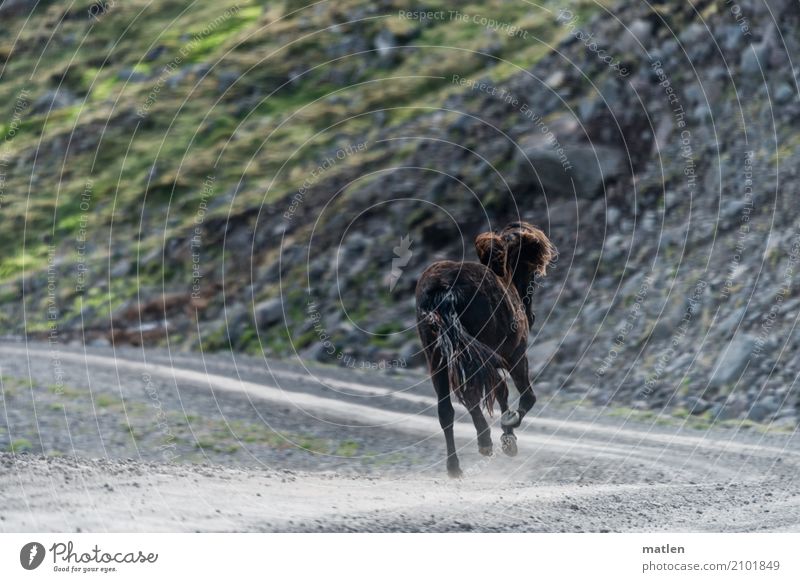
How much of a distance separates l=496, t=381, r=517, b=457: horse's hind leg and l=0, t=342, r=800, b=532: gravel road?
130mm

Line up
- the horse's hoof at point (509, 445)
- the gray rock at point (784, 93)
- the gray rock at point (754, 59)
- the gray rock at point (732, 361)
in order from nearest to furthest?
the horse's hoof at point (509, 445)
the gray rock at point (732, 361)
the gray rock at point (784, 93)
the gray rock at point (754, 59)

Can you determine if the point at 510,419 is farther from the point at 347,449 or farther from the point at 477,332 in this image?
the point at 347,449

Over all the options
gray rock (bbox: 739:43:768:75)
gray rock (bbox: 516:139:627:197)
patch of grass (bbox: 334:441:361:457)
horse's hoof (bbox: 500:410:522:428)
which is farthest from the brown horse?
gray rock (bbox: 739:43:768:75)

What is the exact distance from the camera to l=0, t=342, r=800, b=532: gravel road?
10.8 m

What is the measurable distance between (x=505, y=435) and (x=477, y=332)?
1495 millimetres

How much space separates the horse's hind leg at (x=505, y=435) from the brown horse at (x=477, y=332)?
1 cm

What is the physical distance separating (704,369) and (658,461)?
4468 millimetres

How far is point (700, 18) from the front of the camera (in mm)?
24625

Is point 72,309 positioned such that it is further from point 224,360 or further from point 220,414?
point 220,414

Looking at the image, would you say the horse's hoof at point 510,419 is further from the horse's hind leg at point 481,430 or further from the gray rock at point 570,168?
the gray rock at point 570,168

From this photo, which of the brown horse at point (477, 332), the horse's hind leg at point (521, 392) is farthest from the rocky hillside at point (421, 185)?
the brown horse at point (477, 332)

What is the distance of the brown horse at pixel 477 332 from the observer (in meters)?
11.4

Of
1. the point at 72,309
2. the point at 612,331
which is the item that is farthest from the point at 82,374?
the point at 612,331

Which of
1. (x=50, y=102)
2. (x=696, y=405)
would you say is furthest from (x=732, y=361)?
(x=50, y=102)
